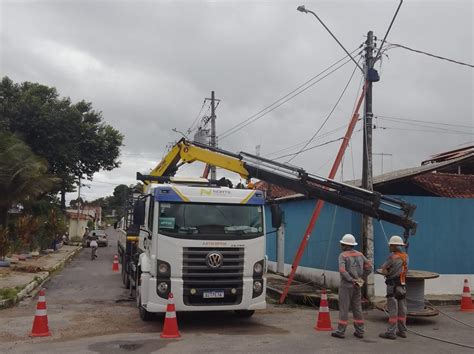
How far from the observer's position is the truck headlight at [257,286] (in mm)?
9898

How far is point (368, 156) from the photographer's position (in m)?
12.9

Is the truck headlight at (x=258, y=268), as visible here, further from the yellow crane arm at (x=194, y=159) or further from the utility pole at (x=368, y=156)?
the utility pole at (x=368, y=156)

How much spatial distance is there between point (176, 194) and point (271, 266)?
39.7 ft

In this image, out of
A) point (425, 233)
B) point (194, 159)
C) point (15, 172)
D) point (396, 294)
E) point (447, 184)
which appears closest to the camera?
point (396, 294)

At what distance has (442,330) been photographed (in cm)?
998

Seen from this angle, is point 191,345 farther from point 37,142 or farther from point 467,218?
point 37,142

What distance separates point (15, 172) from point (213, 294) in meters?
16.0

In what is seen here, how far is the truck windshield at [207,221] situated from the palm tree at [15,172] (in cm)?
1435

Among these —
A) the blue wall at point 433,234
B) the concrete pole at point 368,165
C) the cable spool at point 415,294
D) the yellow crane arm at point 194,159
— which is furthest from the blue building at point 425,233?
the yellow crane arm at point 194,159

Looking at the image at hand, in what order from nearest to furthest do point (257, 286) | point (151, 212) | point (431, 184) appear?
point (257, 286)
point (151, 212)
point (431, 184)

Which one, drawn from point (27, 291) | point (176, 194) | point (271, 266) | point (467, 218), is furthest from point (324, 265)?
point (27, 291)

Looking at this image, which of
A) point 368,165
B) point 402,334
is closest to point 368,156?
point 368,165

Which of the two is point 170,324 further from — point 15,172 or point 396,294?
point 15,172

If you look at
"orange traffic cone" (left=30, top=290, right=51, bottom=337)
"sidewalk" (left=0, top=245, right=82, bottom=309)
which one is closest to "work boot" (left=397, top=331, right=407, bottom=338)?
"orange traffic cone" (left=30, top=290, right=51, bottom=337)
